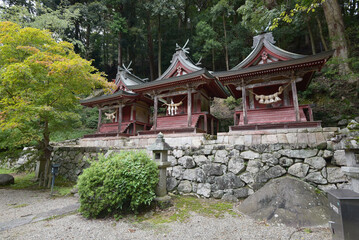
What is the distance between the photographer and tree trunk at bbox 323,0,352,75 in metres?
12.4

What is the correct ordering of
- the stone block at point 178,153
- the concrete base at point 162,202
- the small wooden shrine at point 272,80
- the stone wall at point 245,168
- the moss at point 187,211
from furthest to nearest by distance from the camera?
the small wooden shrine at point 272,80 → the stone block at point 178,153 → the stone wall at point 245,168 → the concrete base at point 162,202 → the moss at point 187,211

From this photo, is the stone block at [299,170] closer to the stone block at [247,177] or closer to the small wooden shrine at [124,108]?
the stone block at [247,177]

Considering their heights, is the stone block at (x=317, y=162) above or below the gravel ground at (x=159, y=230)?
above

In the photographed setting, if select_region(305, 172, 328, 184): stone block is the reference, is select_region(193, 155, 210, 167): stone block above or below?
above

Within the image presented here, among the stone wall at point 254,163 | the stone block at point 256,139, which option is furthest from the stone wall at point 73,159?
the stone block at point 256,139

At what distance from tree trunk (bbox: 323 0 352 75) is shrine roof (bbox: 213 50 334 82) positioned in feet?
22.8

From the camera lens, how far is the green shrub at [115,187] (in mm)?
4918

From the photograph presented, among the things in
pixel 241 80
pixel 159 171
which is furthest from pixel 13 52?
pixel 241 80

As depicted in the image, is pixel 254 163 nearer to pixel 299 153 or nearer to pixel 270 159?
pixel 270 159

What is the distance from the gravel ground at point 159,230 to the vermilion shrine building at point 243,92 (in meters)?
4.84

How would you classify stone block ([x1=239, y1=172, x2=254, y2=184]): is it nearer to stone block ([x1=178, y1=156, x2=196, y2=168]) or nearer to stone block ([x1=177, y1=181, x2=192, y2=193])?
stone block ([x1=178, y1=156, x2=196, y2=168])

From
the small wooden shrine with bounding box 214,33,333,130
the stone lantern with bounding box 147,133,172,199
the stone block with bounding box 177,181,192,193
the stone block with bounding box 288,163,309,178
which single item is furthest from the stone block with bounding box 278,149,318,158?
the stone lantern with bounding box 147,133,172,199

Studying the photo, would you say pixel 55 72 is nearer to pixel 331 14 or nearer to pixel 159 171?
pixel 159 171

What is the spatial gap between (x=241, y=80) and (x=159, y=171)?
668 cm
